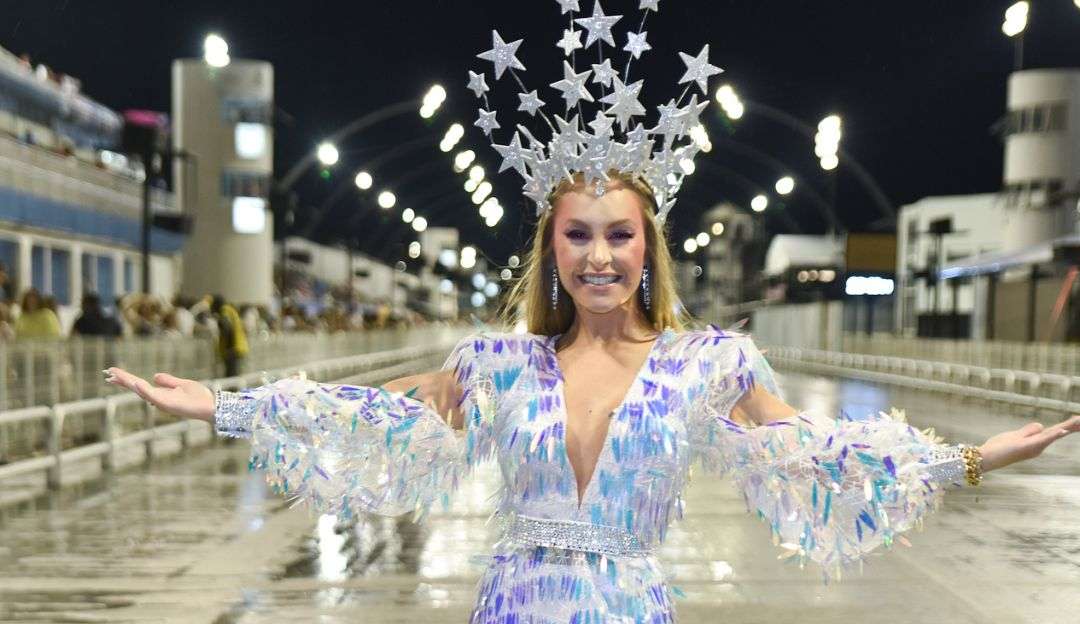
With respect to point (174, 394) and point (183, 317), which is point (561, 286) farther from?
point (183, 317)

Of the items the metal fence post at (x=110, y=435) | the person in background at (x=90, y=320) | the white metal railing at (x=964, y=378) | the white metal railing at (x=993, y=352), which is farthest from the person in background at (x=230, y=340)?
the white metal railing at (x=993, y=352)

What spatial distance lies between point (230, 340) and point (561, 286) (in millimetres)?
18359

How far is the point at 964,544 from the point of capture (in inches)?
430

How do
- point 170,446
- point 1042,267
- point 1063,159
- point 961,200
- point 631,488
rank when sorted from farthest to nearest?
point 961,200, point 1063,159, point 1042,267, point 170,446, point 631,488

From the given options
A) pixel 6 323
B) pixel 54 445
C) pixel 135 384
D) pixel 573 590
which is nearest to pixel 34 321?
pixel 6 323

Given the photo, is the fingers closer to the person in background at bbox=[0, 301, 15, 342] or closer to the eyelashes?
the eyelashes

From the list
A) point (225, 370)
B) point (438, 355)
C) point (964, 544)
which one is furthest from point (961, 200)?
point (964, 544)

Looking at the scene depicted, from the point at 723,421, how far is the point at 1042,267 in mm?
37078

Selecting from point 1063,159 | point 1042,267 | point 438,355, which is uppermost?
point 1063,159

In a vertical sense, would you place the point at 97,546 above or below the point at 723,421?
below

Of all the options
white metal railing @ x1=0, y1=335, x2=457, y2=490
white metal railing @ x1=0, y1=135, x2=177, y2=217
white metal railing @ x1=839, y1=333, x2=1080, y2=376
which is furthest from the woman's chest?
white metal railing @ x1=0, y1=135, x2=177, y2=217

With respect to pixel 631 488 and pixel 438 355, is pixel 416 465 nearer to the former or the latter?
pixel 631 488

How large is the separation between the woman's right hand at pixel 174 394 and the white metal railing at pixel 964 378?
19561mm

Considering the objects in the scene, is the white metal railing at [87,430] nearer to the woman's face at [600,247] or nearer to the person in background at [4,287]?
the person in background at [4,287]
